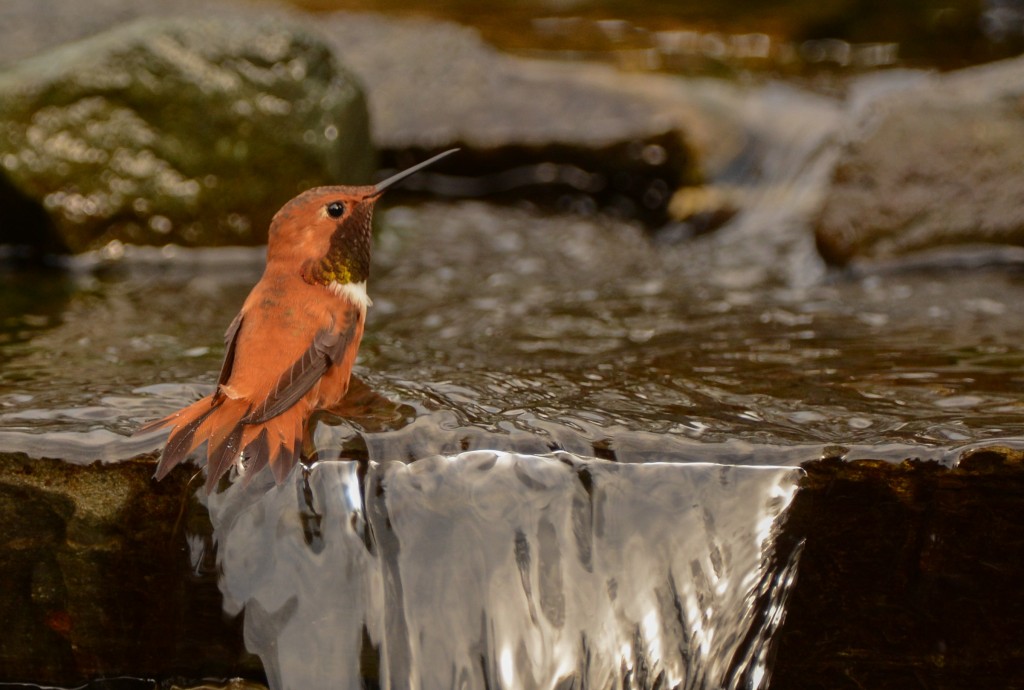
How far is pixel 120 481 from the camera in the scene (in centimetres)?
296

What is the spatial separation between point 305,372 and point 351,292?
360 millimetres

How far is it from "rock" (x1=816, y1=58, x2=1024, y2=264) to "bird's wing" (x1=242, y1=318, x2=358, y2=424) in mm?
3660

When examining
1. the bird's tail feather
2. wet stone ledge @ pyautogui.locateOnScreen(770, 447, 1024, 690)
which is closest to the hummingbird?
the bird's tail feather

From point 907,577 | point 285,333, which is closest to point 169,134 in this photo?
point 285,333

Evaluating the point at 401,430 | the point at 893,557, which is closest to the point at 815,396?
the point at 893,557

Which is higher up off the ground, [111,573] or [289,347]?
[289,347]

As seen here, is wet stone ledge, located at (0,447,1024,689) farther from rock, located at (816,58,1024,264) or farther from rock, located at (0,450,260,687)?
rock, located at (816,58,1024,264)

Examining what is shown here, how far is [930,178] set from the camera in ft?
20.1

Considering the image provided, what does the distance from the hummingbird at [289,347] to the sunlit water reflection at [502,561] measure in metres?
0.15

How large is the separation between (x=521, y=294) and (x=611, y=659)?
269cm

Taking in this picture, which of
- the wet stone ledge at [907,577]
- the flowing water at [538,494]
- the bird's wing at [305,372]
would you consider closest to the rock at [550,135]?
the flowing water at [538,494]

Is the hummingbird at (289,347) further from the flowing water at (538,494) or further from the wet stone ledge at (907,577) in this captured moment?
the wet stone ledge at (907,577)

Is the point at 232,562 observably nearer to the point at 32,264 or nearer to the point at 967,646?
the point at 967,646

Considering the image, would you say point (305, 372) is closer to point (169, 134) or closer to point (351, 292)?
point (351, 292)
